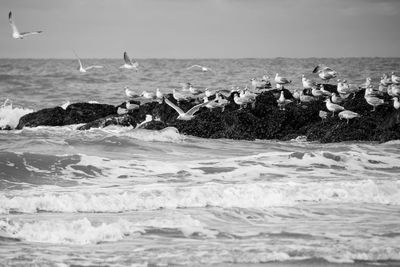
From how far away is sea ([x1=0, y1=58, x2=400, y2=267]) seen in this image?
8008 millimetres

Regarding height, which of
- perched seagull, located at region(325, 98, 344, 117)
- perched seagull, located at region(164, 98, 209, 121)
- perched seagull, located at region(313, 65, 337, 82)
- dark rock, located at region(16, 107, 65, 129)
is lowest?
dark rock, located at region(16, 107, 65, 129)

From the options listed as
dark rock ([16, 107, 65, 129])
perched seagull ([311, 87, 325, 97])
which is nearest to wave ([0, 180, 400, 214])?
perched seagull ([311, 87, 325, 97])

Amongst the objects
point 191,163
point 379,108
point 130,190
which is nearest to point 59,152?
point 191,163

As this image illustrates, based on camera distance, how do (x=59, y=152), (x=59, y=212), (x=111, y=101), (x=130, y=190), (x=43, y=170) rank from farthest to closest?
(x=111, y=101) < (x=59, y=152) < (x=43, y=170) < (x=130, y=190) < (x=59, y=212)

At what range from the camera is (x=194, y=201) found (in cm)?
1081

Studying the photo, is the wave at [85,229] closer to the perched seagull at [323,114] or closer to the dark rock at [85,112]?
the perched seagull at [323,114]

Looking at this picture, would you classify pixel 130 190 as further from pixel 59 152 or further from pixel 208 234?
pixel 59 152

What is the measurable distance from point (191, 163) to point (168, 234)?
5477 mm

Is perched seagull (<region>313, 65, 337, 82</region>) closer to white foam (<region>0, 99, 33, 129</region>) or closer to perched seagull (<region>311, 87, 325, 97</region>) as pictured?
perched seagull (<region>311, 87, 325, 97</region>)

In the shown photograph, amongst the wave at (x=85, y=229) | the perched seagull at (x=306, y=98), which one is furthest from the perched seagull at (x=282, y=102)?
the wave at (x=85, y=229)

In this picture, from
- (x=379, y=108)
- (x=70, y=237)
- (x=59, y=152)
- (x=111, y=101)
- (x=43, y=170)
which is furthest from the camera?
(x=111, y=101)

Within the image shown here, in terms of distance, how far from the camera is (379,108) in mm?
18188

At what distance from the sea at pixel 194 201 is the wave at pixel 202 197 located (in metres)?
0.02

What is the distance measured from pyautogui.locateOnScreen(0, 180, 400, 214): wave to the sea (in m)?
0.02
